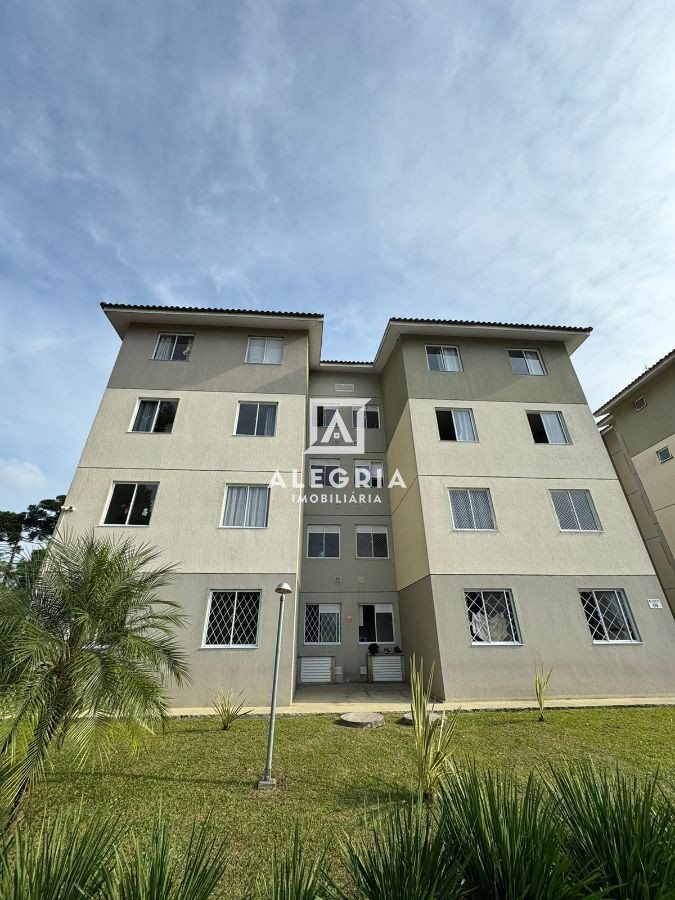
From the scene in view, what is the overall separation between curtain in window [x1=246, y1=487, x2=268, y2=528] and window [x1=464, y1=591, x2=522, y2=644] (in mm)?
6362

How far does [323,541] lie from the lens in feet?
48.8

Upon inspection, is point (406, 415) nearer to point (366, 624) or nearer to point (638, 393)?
point (366, 624)

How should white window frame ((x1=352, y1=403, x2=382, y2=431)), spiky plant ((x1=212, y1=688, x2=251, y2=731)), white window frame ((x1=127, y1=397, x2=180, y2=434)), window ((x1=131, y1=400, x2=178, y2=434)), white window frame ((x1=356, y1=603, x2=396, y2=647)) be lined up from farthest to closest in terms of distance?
white window frame ((x1=352, y1=403, x2=382, y2=431)) < white window frame ((x1=356, y1=603, x2=396, y2=647)) < window ((x1=131, y1=400, x2=178, y2=434)) < white window frame ((x1=127, y1=397, x2=180, y2=434)) < spiky plant ((x1=212, y1=688, x2=251, y2=731))

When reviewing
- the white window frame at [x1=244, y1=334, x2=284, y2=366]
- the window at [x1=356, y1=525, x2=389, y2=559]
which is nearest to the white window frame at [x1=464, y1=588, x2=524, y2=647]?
the window at [x1=356, y1=525, x2=389, y2=559]

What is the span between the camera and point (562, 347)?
1543 centimetres

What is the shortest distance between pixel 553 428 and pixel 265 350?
1125cm

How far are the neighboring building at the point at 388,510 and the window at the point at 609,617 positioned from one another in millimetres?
54

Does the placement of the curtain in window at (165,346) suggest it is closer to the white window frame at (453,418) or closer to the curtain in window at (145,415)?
the curtain in window at (145,415)

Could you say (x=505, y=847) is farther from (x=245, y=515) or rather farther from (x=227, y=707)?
(x=245, y=515)

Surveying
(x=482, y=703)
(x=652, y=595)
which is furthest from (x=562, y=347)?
(x=482, y=703)

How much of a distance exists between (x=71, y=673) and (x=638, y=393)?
21904 millimetres

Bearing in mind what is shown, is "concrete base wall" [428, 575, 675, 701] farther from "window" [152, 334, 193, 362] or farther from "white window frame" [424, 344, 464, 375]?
"window" [152, 334, 193, 362]

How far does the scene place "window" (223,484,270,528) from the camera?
37.4 ft

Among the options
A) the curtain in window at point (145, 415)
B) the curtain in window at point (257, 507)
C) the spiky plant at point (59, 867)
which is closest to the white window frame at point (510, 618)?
the curtain in window at point (257, 507)
